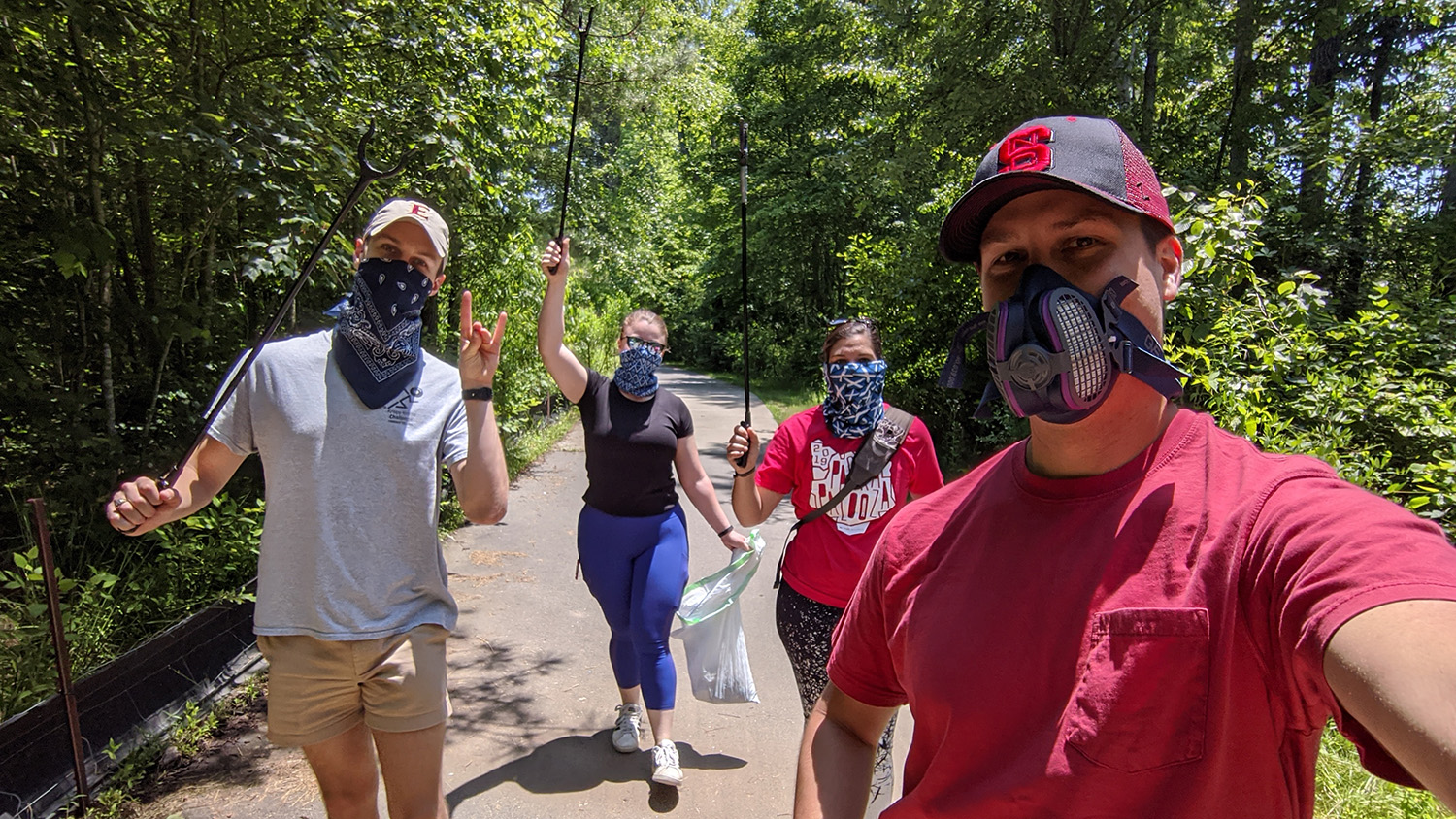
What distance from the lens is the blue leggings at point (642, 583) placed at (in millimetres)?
3834

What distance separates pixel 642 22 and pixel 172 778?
13.2 meters

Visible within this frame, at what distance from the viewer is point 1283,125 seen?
8305mm

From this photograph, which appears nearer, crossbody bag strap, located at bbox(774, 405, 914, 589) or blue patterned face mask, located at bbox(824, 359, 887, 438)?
crossbody bag strap, located at bbox(774, 405, 914, 589)

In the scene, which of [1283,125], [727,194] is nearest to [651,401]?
→ [1283,125]

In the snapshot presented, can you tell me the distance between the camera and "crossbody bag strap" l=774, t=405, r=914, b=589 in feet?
10.1

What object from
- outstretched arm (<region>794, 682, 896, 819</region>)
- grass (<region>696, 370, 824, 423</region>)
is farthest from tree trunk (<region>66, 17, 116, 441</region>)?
grass (<region>696, 370, 824, 423</region>)

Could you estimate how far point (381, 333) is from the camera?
249 centimetres

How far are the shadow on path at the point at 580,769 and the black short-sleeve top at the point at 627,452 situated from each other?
1267 millimetres

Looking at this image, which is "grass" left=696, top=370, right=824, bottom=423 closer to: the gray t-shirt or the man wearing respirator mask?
the gray t-shirt

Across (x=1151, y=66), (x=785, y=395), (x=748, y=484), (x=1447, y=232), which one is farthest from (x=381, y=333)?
(x=785, y=395)

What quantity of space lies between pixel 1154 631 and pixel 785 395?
21.6 m

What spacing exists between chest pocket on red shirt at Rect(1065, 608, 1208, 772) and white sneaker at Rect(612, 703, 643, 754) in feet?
11.5

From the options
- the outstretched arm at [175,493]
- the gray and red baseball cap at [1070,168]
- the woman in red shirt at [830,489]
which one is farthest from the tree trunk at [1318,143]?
the outstretched arm at [175,493]

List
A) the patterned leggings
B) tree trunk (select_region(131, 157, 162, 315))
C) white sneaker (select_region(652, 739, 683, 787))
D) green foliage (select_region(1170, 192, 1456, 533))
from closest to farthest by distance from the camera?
the patterned leggings → white sneaker (select_region(652, 739, 683, 787)) → green foliage (select_region(1170, 192, 1456, 533)) → tree trunk (select_region(131, 157, 162, 315))
